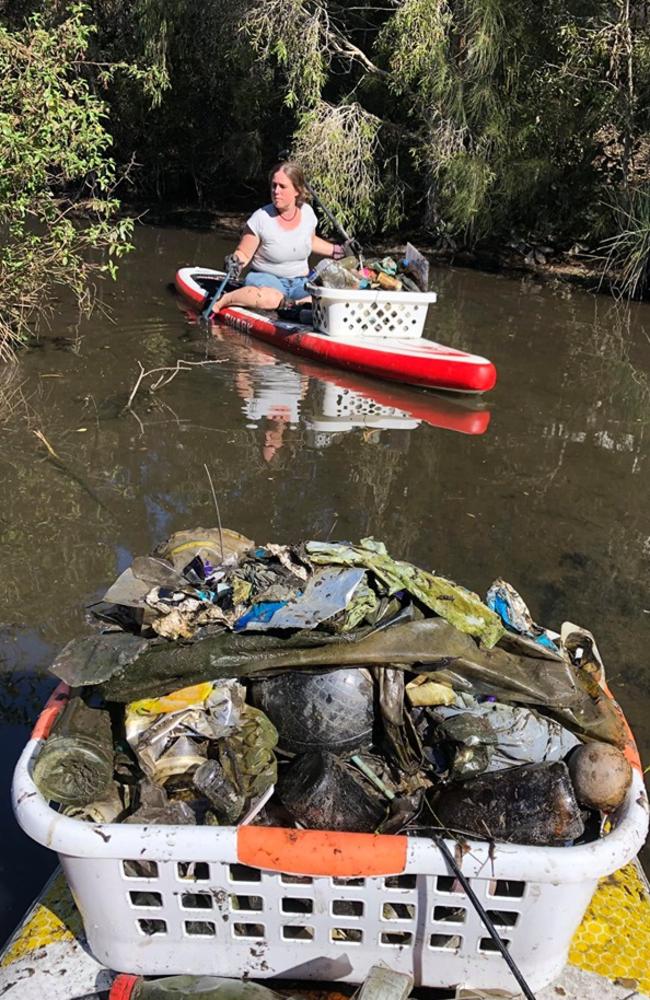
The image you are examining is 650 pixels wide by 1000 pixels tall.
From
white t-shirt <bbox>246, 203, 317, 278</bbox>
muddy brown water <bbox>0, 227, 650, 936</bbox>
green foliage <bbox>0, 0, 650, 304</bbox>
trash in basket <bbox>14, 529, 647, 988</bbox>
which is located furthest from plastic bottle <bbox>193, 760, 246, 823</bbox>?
green foliage <bbox>0, 0, 650, 304</bbox>

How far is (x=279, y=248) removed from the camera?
7914 mm

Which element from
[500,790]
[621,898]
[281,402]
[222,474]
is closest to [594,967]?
[621,898]

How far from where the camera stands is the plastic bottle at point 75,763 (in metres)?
1.92

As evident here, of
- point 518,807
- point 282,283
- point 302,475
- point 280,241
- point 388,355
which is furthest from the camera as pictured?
point 282,283

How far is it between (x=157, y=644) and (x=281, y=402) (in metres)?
4.45

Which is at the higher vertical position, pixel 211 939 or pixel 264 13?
pixel 264 13

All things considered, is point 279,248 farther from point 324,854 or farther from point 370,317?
point 324,854

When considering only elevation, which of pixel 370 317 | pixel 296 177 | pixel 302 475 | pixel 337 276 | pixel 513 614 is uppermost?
pixel 296 177

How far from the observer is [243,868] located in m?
1.85

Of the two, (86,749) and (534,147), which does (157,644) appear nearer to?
(86,749)

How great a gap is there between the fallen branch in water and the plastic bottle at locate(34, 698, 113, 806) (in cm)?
418

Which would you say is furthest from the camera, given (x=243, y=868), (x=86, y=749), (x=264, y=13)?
(x=264, y=13)

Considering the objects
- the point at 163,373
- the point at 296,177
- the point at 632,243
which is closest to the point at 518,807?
the point at 163,373

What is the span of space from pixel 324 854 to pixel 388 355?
18.1 ft
